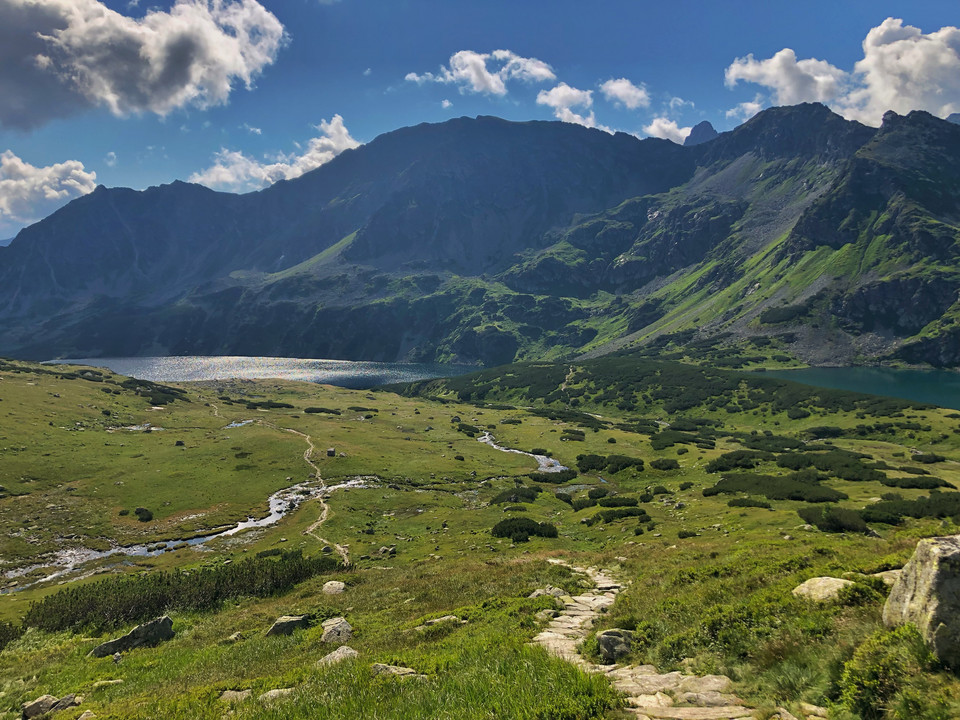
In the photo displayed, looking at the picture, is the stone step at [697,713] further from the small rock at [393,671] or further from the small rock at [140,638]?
the small rock at [140,638]

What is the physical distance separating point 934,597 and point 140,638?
29.6m

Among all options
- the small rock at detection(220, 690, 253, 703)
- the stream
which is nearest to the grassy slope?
the small rock at detection(220, 690, 253, 703)

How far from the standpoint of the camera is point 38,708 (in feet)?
45.0

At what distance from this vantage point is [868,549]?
1820cm

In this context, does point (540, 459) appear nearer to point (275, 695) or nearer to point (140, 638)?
point (140, 638)

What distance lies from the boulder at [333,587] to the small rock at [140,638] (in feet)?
25.7

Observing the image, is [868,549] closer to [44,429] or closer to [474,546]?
[474,546]

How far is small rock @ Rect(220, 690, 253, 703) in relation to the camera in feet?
39.7

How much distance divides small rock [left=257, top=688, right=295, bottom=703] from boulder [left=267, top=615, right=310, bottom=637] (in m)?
9.80

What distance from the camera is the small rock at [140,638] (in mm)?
21578

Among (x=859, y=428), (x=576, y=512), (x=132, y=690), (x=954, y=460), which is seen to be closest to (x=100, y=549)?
(x=132, y=690)

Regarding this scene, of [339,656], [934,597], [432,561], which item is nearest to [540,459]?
[432,561]

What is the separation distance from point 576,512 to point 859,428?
93846 millimetres

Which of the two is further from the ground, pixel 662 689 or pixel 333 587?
pixel 662 689
